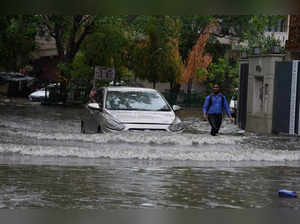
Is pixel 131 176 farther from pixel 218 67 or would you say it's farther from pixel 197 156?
pixel 218 67

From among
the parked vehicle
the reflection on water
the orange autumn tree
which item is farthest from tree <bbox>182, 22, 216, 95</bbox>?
the reflection on water

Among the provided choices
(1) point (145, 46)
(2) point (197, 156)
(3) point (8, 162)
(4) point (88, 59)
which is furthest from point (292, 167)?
(1) point (145, 46)

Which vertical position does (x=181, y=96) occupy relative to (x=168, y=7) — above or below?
below

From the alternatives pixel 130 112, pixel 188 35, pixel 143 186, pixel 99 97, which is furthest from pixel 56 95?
pixel 143 186

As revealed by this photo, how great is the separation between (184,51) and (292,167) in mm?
47470

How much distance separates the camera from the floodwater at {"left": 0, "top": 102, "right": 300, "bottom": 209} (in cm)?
955

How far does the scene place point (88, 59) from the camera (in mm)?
47906

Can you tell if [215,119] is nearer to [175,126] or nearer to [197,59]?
[175,126]

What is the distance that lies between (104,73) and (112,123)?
26750 mm

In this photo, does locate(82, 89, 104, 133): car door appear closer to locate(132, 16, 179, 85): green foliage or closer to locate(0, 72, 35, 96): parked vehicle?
locate(132, 16, 179, 85): green foliage

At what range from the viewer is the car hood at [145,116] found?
18.0 metres

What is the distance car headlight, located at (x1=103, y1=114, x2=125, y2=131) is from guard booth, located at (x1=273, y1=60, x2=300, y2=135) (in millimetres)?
8114

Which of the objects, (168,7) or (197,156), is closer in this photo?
(168,7)

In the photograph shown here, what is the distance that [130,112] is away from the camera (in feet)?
60.9
